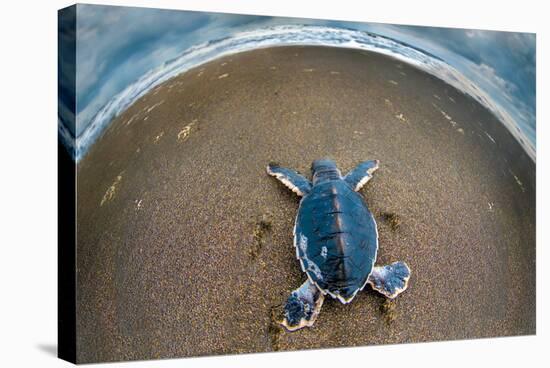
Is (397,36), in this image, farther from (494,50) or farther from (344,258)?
(344,258)

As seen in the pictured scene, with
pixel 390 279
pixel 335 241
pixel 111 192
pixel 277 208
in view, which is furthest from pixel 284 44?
pixel 390 279

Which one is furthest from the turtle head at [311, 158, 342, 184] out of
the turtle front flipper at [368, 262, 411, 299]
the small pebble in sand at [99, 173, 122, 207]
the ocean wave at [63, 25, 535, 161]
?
the small pebble in sand at [99, 173, 122, 207]

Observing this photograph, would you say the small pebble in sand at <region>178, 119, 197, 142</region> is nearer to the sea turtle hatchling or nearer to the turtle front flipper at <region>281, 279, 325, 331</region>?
the sea turtle hatchling

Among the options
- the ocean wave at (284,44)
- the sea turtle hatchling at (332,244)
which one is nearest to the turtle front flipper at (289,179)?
the sea turtle hatchling at (332,244)

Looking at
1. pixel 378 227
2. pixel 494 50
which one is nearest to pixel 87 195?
pixel 378 227

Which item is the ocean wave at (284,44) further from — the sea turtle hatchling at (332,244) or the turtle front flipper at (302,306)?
the turtle front flipper at (302,306)

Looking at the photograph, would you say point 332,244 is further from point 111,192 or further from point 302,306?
point 111,192

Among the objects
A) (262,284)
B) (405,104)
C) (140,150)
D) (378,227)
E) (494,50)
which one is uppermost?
(494,50)
